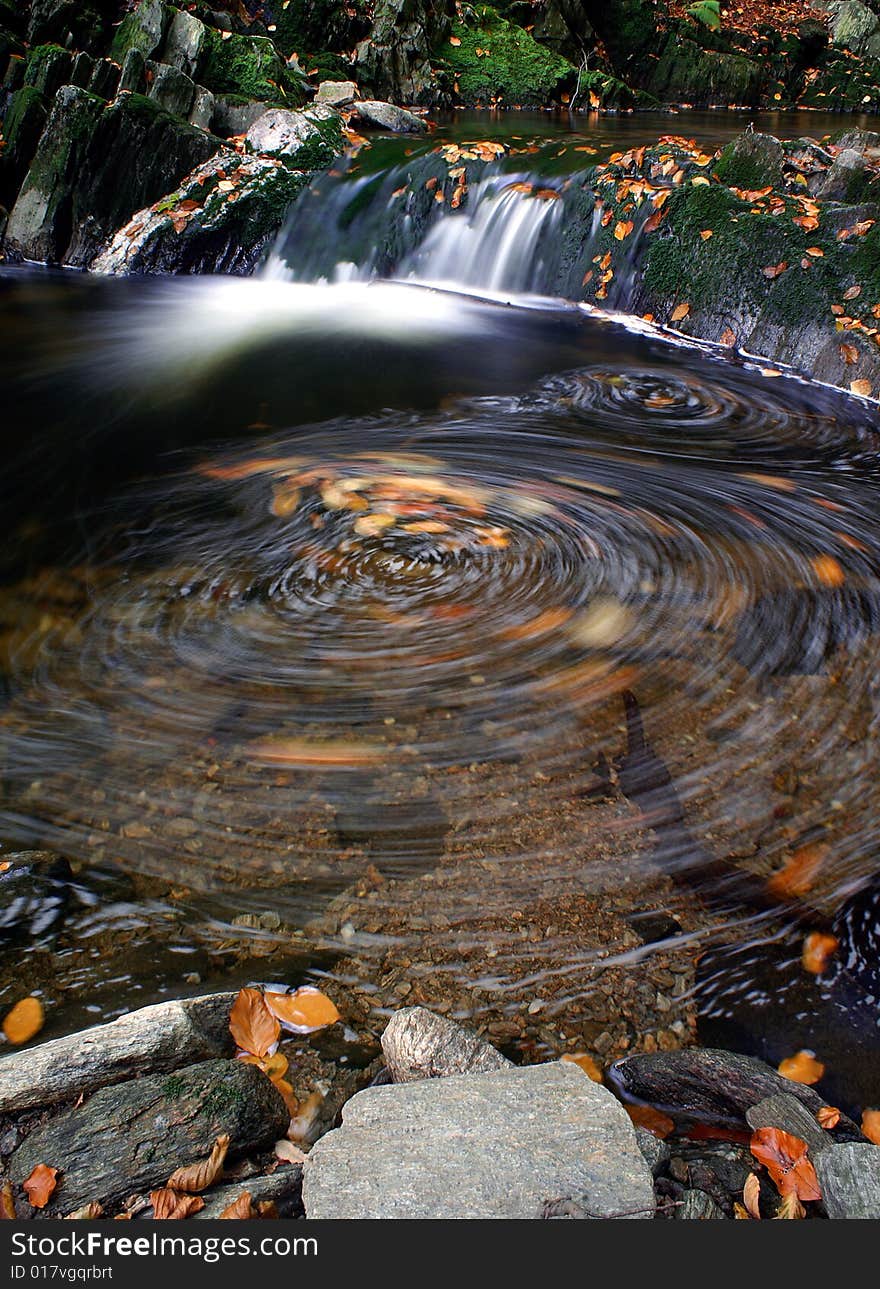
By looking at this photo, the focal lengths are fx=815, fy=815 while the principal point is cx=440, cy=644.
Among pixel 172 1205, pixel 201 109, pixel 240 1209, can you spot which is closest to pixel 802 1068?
pixel 240 1209

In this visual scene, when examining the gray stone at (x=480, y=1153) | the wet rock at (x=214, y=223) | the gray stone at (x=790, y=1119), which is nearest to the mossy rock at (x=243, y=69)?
the wet rock at (x=214, y=223)

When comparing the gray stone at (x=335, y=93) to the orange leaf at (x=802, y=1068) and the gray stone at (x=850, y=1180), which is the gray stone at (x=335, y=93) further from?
the gray stone at (x=850, y=1180)

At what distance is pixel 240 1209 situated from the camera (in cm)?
155

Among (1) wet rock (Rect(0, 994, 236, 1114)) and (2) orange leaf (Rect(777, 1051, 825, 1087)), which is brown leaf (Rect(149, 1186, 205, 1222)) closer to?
(1) wet rock (Rect(0, 994, 236, 1114))

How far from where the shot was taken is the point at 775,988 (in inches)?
86.8

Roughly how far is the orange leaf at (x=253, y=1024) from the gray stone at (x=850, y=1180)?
124 cm

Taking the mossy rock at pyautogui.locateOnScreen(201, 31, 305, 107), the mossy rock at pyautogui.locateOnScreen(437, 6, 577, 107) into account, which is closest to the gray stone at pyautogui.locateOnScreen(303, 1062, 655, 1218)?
the mossy rock at pyautogui.locateOnScreen(201, 31, 305, 107)

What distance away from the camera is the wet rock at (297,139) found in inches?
440

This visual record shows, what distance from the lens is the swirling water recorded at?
7.34ft

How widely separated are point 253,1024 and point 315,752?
1035 millimetres

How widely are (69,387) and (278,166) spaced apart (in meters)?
5.89

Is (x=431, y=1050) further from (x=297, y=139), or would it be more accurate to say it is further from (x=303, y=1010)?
(x=297, y=139)

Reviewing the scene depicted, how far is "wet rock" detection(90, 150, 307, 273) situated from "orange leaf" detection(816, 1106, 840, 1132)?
37.2 ft

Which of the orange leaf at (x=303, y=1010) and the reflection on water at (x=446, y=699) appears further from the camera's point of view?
the reflection on water at (x=446, y=699)
